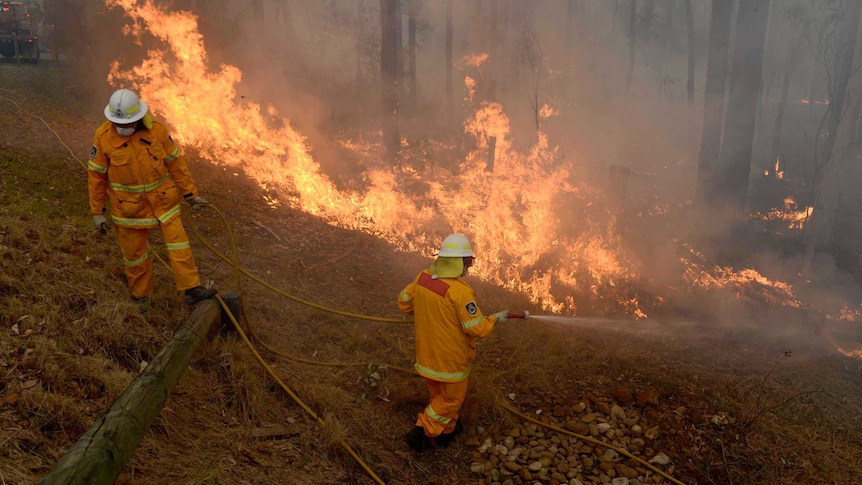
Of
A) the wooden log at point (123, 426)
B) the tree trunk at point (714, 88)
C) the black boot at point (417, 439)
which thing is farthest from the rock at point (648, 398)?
the tree trunk at point (714, 88)

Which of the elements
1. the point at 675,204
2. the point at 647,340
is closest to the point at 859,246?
the point at 675,204

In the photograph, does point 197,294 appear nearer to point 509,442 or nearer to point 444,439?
point 444,439

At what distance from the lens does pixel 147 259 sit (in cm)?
514

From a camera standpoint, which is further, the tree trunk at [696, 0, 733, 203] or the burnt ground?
the tree trunk at [696, 0, 733, 203]

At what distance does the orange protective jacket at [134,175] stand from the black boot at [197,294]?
2.33 ft

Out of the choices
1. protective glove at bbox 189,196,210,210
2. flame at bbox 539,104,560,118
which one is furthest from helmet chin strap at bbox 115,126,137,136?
flame at bbox 539,104,560,118

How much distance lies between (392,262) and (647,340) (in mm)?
3856

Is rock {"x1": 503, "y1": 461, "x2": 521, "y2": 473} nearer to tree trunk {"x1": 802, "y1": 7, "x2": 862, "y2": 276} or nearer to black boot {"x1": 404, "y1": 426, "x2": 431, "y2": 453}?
black boot {"x1": 404, "y1": 426, "x2": 431, "y2": 453}

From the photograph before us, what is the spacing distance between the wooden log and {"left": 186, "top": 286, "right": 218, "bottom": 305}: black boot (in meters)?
0.71

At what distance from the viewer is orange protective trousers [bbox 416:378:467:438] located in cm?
430

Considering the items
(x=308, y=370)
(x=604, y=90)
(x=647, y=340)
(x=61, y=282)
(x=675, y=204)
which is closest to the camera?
(x=61, y=282)

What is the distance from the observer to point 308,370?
16.9 feet

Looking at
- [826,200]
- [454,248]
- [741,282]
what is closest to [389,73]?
[741,282]

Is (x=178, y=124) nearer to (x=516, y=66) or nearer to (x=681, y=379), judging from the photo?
(x=681, y=379)
